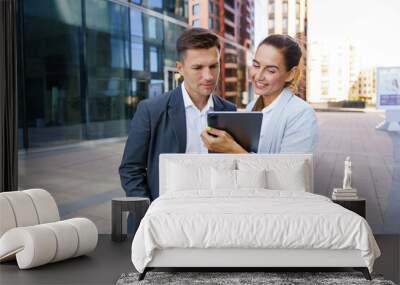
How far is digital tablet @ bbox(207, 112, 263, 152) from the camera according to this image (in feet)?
21.0

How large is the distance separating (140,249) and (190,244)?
34cm

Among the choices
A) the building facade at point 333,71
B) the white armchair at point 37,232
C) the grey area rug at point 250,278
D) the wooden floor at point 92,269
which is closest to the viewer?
the grey area rug at point 250,278

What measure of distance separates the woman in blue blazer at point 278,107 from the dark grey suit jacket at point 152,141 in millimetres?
289

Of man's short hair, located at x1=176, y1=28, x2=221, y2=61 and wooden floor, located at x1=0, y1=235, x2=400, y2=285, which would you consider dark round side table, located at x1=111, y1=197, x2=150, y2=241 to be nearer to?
wooden floor, located at x1=0, y1=235, x2=400, y2=285

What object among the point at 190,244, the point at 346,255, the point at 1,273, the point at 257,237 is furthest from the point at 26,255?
the point at 346,255

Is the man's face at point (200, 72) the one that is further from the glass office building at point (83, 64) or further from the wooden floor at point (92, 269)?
the wooden floor at point (92, 269)

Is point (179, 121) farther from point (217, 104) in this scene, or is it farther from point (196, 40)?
point (196, 40)

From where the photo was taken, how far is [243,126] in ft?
21.0

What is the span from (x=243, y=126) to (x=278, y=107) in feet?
1.36

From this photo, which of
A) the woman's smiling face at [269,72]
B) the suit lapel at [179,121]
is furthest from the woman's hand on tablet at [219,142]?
the woman's smiling face at [269,72]

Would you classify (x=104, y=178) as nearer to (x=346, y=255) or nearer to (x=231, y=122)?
(x=231, y=122)

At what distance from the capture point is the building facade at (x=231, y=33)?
6.80 meters

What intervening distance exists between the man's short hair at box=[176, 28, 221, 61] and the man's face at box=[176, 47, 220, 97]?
12 cm

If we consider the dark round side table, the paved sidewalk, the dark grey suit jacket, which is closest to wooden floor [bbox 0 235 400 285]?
the dark round side table
